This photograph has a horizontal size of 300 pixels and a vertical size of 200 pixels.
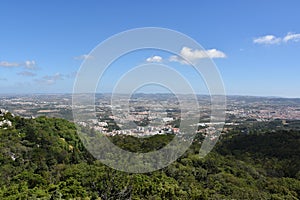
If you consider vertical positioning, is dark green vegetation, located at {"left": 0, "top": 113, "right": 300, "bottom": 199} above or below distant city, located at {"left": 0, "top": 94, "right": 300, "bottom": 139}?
below

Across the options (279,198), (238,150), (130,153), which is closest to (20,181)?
(130,153)

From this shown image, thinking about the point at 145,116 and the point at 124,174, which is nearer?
the point at 124,174

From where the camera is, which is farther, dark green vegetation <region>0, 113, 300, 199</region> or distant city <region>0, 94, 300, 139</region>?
dark green vegetation <region>0, 113, 300, 199</region>

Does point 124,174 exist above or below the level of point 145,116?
below

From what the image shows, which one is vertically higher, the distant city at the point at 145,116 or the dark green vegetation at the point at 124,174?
the distant city at the point at 145,116

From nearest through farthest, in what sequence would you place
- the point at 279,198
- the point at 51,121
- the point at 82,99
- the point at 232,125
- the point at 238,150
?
the point at 82,99 → the point at 279,198 → the point at 51,121 → the point at 238,150 → the point at 232,125

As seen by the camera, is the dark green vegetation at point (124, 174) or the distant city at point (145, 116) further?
the dark green vegetation at point (124, 174)

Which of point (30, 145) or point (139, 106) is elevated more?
point (139, 106)

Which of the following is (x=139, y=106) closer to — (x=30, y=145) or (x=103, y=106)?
(x=103, y=106)
